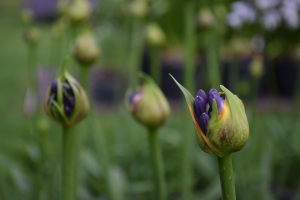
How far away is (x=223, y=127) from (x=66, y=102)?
0.38 ft

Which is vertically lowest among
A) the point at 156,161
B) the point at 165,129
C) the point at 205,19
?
the point at 165,129

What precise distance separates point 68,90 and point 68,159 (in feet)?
0.17

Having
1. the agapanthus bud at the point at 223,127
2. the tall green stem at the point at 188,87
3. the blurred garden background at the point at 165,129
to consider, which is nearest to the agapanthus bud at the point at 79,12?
the blurred garden background at the point at 165,129

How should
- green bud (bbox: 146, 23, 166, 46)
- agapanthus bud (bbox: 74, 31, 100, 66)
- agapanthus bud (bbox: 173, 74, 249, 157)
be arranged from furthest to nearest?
green bud (bbox: 146, 23, 166, 46), agapanthus bud (bbox: 74, 31, 100, 66), agapanthus bud (bbox: 173, 74, 249, 157)

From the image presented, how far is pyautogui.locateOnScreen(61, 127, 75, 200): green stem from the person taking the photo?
23 centimetres

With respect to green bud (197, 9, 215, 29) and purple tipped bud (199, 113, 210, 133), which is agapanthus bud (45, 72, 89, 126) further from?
green bud (197, 9, 215, 29)

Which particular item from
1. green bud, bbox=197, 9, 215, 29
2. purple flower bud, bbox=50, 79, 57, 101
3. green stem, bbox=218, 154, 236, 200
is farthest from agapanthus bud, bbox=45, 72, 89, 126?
green bud, bbox=197, 9, 215, 29

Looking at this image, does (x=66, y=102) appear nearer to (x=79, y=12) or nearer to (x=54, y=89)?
(x=54, y=89)

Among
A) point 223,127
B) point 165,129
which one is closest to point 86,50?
point 223,127

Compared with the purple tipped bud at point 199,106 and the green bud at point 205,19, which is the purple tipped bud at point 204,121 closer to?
the purple tipped bud at point 199,106

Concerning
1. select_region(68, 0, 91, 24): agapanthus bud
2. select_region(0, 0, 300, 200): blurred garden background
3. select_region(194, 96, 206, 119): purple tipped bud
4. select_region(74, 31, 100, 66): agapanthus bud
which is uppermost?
select_region(68, 0, 91, 24): agapanthus bud

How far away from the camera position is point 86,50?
0.33 meters

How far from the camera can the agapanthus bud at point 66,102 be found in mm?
222

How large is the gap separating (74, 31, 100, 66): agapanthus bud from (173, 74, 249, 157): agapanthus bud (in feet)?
0.60
